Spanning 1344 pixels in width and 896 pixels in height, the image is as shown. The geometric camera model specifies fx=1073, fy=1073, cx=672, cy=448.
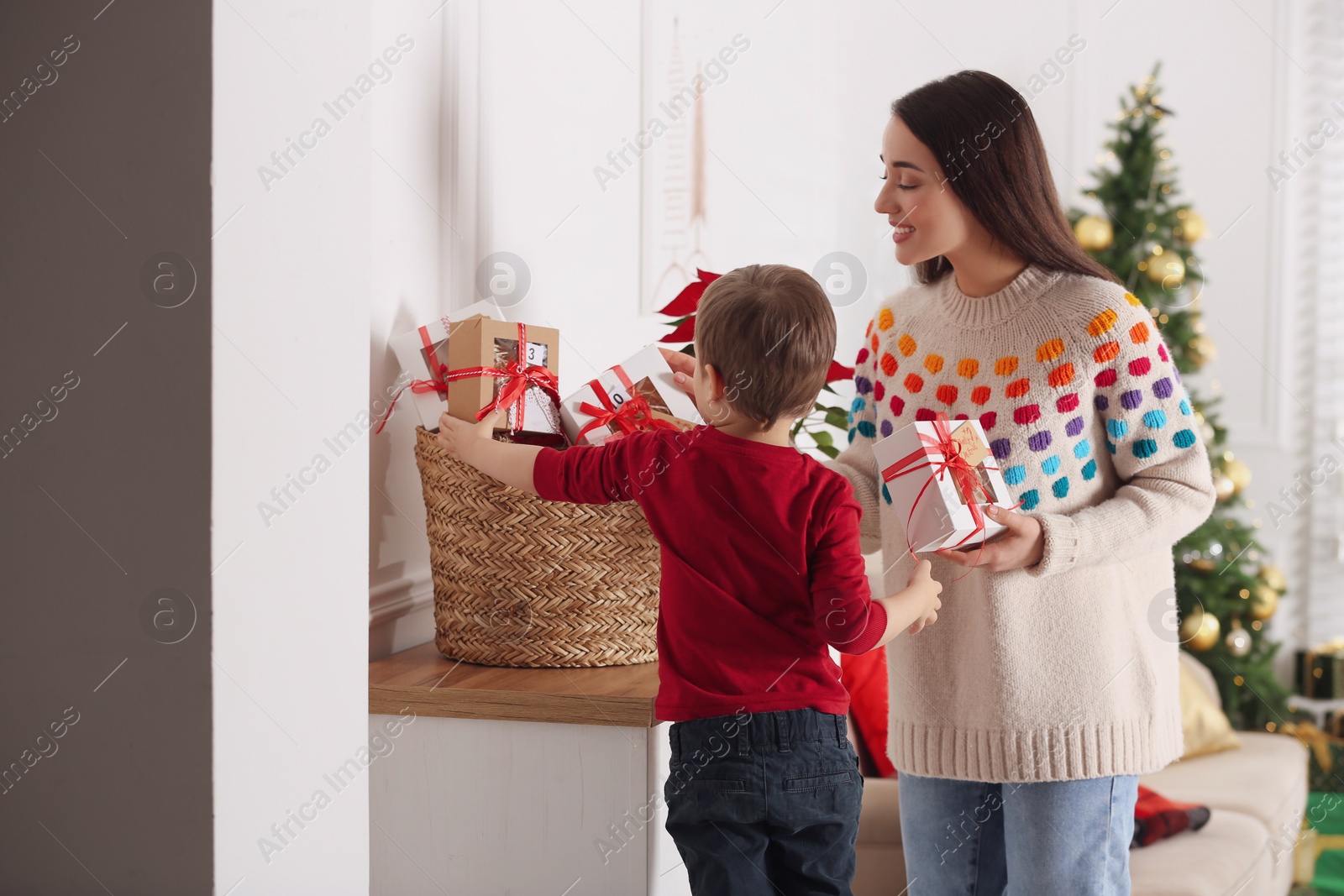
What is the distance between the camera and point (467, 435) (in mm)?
1345

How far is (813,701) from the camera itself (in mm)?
1173

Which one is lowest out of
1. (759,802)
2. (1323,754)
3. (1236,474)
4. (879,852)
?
(1323,754)

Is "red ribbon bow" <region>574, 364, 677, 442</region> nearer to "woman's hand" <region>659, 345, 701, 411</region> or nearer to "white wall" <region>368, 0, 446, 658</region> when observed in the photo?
"woman's hand" <region>659, 345, 701, 411</region>

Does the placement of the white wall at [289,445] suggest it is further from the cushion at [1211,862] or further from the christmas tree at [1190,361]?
the christmas tree at [1190,361]

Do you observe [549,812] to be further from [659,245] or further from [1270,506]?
[1270,506]

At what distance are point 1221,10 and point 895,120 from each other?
10.7 ft

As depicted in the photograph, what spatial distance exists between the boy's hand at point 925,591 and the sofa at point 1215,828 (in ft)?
1.39

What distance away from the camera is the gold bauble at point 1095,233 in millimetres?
3561

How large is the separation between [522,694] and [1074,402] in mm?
748

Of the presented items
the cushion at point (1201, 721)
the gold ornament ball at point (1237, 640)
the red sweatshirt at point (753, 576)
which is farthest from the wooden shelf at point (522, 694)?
the gold ornament ball at point (1237, 640)

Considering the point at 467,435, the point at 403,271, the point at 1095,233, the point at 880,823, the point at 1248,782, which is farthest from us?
the point at 1095,233

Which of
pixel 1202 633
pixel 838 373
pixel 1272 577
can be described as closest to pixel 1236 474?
pixel 1272 577

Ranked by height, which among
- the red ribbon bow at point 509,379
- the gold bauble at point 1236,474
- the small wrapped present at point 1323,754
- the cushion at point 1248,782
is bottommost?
the small wrapped present at point 1323,754

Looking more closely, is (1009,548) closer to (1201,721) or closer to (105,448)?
(105,448)
